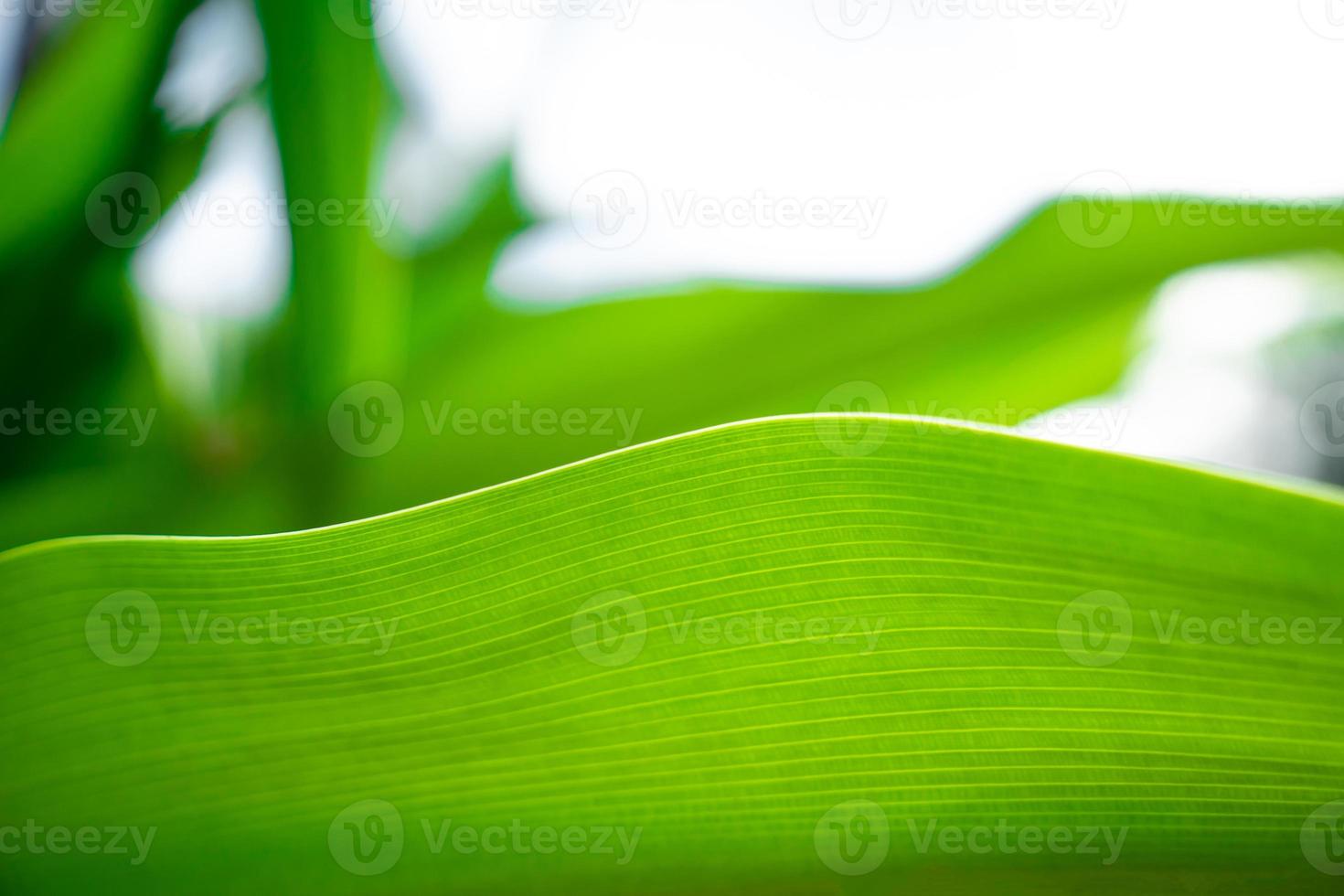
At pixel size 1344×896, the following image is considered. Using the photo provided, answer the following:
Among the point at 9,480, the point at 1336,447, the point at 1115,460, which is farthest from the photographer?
the point at 1336,447

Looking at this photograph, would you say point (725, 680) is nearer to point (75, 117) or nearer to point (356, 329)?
point (356, 329)

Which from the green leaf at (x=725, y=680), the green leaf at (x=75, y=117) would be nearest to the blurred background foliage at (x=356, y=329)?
the green leaf at (x=75, y=117)

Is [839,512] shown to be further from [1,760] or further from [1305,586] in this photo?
[1,760]

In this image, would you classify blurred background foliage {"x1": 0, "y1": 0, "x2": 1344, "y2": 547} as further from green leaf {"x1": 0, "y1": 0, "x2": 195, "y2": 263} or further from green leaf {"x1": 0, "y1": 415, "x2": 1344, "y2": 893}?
green leaf {"x1": 0, "y1": 415, "x2": 1344, "y2": 893}

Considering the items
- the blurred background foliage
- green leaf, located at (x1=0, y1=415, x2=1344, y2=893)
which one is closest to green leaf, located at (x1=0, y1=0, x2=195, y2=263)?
the blurred background foliage

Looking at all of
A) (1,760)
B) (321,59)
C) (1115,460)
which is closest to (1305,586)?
(1115,460)

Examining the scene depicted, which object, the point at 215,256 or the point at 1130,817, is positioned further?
the point at 215,256

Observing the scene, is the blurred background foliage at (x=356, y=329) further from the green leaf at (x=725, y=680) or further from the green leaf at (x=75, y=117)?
the green leaf at (x=725, y=680)
